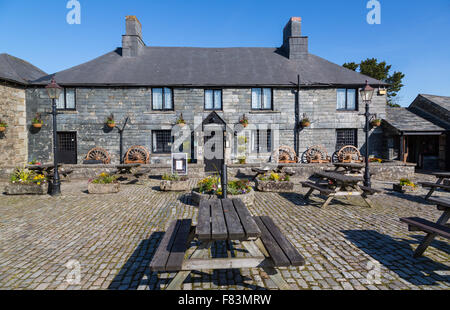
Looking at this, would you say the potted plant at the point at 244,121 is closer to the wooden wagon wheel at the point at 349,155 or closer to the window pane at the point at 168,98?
the window pane at the point at 168,98

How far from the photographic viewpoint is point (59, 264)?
3330 mm

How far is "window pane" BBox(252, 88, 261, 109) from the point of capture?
14.3m

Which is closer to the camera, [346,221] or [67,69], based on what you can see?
[346,221]

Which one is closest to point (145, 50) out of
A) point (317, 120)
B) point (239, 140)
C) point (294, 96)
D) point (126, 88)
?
point (126, 88)

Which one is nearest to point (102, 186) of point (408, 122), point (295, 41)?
point (295, 41)

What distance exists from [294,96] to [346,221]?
10.8m

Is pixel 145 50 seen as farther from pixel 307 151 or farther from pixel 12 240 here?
pixel 12 240

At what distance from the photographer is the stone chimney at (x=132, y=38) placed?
15.3 metres

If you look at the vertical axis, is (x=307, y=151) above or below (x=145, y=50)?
below

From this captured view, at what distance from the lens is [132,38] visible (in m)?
15.6

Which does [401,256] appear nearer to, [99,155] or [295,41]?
[99,155]

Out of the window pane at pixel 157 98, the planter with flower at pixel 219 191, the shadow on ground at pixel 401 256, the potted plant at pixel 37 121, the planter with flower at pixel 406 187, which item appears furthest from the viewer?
the window pane at pixel 157 98

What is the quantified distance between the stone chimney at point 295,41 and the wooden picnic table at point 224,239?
16477 mm

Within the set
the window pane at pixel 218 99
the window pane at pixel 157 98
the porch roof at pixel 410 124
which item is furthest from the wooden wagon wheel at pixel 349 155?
the window pane at pixel 157 98
